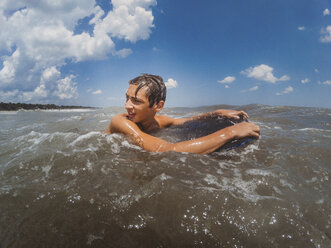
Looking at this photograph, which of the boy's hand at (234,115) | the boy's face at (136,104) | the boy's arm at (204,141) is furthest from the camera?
the boy's hand at (234,115)

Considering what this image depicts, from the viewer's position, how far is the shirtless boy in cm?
229

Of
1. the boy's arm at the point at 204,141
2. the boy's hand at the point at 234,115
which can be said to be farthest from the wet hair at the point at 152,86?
the boy's hand at the point at 234,115

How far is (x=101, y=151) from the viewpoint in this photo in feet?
8.20

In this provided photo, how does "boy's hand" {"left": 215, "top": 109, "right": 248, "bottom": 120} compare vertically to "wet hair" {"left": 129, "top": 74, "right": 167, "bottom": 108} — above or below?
below

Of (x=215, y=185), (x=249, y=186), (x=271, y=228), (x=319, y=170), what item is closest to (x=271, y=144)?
(x=319, y=170)

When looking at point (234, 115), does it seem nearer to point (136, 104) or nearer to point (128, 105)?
point (136, 104)

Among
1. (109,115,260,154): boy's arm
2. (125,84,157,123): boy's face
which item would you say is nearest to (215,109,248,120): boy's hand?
(109,115,260,154): boy's arm

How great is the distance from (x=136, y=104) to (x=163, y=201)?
1.72m

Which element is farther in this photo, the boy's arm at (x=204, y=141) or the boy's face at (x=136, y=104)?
the boy's face at (x=136, y=104)

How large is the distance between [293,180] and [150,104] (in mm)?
2054

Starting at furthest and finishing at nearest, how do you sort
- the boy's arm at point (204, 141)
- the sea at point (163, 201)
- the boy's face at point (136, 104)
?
the boy's face at point (136, 104), the boy's arm at point (204, 141), the sea at point (163, 201)

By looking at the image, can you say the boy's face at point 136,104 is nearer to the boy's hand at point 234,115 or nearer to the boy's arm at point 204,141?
the boy's arm at point 204,141

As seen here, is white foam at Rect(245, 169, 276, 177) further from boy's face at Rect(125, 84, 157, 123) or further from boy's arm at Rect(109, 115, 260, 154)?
boy's face at Rect(125, 84, 157, 123)

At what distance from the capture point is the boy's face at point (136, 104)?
276 centimetres
